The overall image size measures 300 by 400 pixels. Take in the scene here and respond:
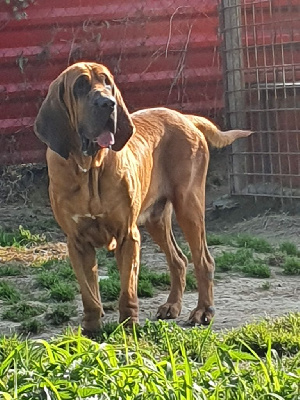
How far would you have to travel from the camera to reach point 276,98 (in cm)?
1038

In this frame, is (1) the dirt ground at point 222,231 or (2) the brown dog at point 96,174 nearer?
(2) the brown dog at point 96,174

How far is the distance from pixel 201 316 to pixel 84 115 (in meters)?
1.57

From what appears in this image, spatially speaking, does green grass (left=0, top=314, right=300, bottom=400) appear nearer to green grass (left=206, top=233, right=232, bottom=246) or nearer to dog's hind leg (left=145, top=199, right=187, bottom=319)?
dog's hind leg (left=145, top=199, right=187, bottom=319)

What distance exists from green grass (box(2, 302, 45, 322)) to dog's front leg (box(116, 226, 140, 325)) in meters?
0.88

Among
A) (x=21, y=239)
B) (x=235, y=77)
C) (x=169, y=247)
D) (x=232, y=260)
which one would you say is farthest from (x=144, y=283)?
(x=235, y=77)

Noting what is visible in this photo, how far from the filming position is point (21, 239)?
9.16m

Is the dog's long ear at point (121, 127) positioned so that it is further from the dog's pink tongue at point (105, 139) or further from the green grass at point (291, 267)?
the green grass at point (291, 267)

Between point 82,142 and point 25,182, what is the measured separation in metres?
5.73

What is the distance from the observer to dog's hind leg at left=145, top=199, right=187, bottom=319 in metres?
6.42

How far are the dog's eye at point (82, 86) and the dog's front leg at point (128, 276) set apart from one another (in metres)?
0.86

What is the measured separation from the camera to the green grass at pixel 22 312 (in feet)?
20.4

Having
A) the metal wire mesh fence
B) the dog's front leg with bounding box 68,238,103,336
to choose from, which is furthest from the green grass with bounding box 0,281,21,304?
the metal wire mesh fence

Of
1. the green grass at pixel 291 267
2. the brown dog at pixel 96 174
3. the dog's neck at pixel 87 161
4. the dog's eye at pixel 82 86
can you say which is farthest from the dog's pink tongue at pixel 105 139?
the green grass at pixel 291 267

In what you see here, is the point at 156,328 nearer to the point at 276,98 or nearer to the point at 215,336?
the point at 215,336
